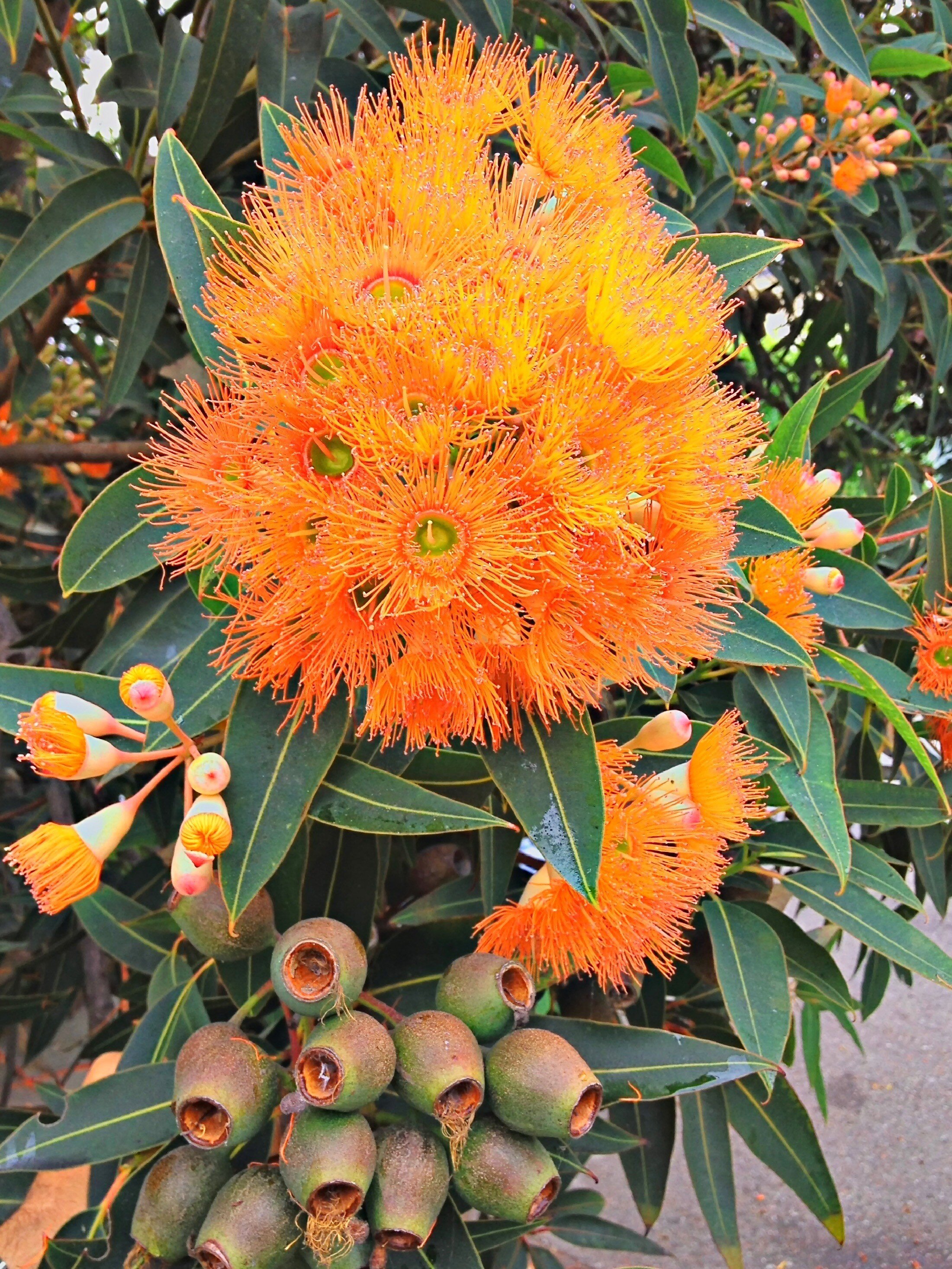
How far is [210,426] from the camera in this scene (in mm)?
706

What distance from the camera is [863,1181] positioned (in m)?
3.27

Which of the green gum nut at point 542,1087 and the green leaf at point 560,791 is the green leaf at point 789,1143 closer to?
the green gum nut at point 542,1087

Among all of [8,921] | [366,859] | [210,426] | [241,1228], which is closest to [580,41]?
[210,426]

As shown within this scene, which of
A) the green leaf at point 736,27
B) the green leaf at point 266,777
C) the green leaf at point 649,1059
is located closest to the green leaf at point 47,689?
the green leaf at point 266,777

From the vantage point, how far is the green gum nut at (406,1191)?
27.9 inches

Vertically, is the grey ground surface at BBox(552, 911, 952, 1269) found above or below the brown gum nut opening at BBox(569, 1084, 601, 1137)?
below

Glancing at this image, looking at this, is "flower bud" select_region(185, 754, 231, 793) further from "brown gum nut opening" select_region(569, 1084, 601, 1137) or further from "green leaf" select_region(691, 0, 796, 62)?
"green leaf" select_region(691, 0, 796, 62)

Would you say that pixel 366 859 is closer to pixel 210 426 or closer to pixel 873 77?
pixel 210 426

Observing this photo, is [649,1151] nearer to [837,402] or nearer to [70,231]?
[837,402]

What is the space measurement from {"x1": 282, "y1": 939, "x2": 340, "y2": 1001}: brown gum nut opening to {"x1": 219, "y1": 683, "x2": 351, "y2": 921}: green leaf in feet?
0.19

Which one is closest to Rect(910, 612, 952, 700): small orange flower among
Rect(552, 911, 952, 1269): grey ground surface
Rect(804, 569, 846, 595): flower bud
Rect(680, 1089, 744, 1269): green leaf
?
Rect(804, 569, 846, 595): flower bud

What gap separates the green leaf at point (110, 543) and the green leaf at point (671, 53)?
724 mm

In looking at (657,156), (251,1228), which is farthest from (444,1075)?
(657,156)

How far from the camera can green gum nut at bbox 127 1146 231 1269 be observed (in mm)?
747
